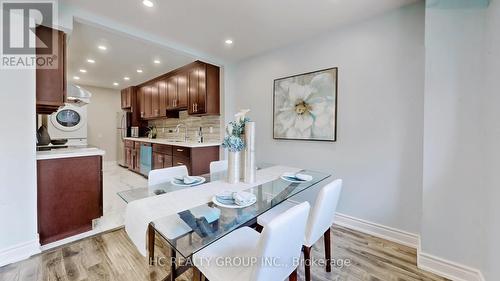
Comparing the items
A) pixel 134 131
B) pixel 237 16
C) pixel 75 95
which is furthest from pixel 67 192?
pixel 134 131

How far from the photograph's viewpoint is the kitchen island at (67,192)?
1899mm

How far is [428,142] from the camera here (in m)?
1.66

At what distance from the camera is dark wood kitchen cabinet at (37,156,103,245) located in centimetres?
190

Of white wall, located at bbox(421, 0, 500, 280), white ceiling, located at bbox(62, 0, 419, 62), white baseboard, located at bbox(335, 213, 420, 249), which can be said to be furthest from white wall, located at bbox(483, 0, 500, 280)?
white ceiling, located at bbox(62, 0, 419, 62)

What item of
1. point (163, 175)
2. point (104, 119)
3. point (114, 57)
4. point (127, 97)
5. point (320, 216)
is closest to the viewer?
point (320, 216)

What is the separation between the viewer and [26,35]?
1.75 metres

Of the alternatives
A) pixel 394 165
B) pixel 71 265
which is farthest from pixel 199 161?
pixel 394 165

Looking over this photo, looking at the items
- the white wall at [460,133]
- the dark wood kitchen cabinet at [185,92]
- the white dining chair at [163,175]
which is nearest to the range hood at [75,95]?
the dark wood kitchen cabinet at [185,92]

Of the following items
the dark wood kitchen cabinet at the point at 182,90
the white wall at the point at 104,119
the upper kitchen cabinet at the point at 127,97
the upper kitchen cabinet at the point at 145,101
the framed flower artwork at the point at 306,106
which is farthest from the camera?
the white wall at the point at 104,119

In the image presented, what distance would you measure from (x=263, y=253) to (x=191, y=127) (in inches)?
156

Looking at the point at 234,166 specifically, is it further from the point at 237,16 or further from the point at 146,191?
the point at 237,16

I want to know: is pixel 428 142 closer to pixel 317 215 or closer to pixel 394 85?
pixel 394 85

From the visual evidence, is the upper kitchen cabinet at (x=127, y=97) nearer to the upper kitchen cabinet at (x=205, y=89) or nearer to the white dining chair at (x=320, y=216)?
the upper kitchen cabinet at (x=205, y=89)

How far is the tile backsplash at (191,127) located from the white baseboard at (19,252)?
2.63m
